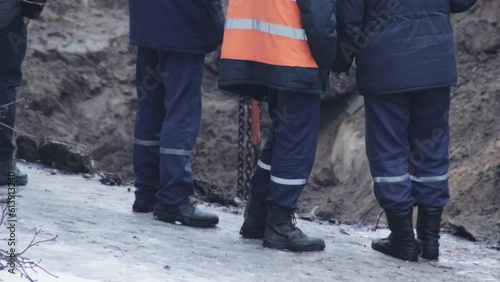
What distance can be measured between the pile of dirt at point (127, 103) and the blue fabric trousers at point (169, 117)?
3.84 metres

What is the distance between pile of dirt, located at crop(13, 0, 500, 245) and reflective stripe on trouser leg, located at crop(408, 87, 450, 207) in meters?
3.70

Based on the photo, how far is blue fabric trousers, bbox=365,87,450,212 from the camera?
5.89 metres

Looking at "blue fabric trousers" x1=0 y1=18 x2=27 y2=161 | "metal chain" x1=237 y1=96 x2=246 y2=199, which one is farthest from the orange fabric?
"metal chain" x1=237 y1=96 x2=246 y2=199

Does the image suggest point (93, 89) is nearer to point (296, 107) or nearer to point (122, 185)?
point (122, 185)

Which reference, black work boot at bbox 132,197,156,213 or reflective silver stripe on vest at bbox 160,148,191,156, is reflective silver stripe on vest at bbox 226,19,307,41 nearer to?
reflective silver stripe on vest at bbox 160,148,191,156

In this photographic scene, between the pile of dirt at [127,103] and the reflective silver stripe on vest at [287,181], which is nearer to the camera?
the reflective silver stripe on vest at [287,181]

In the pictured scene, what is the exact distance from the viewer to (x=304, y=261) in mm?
5629

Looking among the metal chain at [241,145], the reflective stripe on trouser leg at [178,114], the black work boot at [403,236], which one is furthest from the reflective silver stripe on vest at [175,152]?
the metal chain at [241,145]

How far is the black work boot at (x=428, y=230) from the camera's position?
19.9ft

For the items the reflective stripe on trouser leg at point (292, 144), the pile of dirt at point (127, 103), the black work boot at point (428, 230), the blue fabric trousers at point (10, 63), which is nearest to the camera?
the reflective stripe on trouser leg at point (292, 144)

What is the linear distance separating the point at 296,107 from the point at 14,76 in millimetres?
2312

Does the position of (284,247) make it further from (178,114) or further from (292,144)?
(178,114)

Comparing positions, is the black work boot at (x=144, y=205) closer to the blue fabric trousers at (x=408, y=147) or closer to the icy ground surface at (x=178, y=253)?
the icy ground surface at (x=178, y=253)

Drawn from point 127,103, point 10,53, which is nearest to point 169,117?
point 10,53
